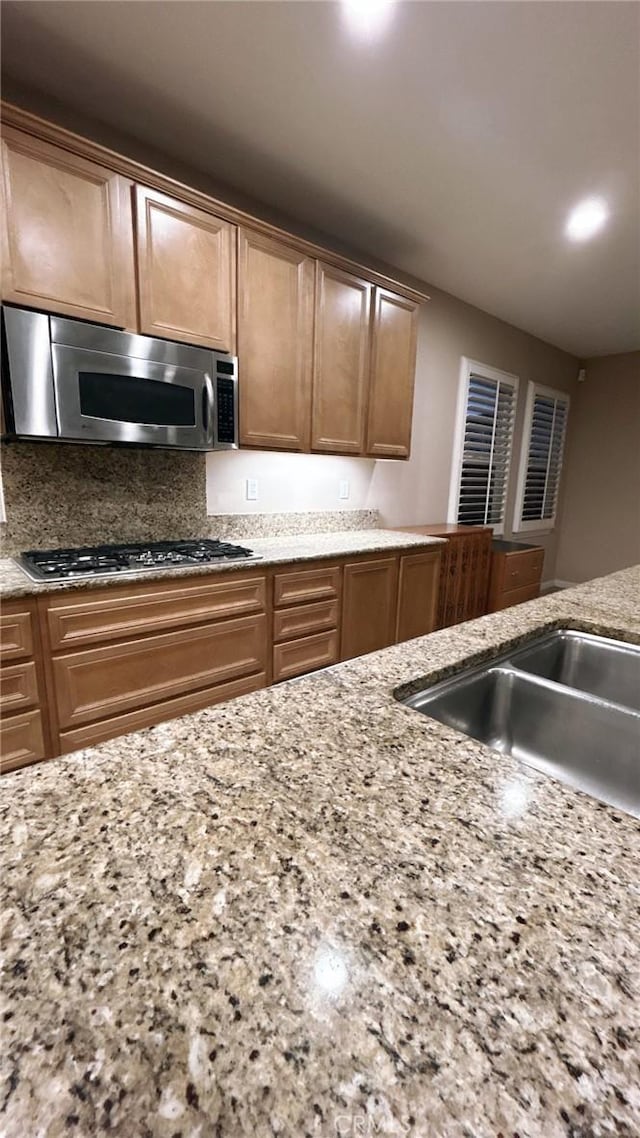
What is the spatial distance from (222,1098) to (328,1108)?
7 centimetres

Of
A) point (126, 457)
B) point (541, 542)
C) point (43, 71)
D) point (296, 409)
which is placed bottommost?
point (541, 542)

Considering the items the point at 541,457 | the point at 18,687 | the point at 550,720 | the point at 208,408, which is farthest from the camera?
the point at 541,457

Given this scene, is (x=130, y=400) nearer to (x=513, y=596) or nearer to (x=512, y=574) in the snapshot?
(x=512, y=574)

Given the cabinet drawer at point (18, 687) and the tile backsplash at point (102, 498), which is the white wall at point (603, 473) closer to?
the tile backsplash at point (102, 498)

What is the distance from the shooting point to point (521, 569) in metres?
4.17

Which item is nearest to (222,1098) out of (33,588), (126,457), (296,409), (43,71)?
(33,588)

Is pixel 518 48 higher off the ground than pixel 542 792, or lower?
higher

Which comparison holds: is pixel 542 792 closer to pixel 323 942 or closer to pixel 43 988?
pixel 323 942

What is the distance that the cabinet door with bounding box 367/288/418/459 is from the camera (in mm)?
2869

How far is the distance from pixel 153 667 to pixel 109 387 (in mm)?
1150

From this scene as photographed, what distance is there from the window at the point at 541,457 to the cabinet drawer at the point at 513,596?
39.5 inches

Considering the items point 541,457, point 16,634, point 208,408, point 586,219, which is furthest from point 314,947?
point 541,457

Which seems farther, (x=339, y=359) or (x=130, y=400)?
(x=339, y=359)

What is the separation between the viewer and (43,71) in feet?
5.83
